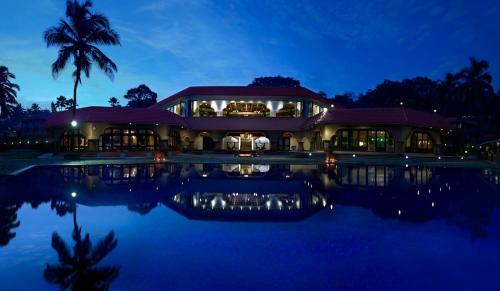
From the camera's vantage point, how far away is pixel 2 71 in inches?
2152

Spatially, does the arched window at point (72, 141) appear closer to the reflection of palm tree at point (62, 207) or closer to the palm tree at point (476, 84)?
the reflection of palm tree at point (62, 207)

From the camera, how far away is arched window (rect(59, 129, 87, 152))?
1485 inches

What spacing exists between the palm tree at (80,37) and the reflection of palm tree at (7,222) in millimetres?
24428

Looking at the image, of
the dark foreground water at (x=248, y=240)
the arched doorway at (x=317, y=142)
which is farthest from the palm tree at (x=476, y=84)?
the dark foreground water at (x=248, y=240)

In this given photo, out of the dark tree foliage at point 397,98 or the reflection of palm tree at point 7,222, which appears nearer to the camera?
the reflection of palm tree at point 7,222

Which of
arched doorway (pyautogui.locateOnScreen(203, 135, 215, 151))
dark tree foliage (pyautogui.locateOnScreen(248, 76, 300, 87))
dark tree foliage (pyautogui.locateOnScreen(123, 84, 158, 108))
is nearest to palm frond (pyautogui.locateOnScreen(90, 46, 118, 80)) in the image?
→ arched doorway (pyautogui.locateOnScreen(203, 135, 215, 151))

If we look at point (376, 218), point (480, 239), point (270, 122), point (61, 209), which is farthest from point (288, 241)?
point (270, 122)

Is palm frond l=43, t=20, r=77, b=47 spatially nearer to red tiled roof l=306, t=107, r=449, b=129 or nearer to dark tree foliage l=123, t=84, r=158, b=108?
red tiled roof l=306, t=107, r=449, b=129

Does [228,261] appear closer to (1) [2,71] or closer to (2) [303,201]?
(2) [303,201]

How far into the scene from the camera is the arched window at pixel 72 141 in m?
37.7

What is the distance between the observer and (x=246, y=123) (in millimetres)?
44156

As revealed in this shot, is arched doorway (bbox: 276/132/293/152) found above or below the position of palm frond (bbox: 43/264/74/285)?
above

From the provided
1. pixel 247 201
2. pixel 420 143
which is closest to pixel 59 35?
pixel 247 201

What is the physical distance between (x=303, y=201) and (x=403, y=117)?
27.3 metres
